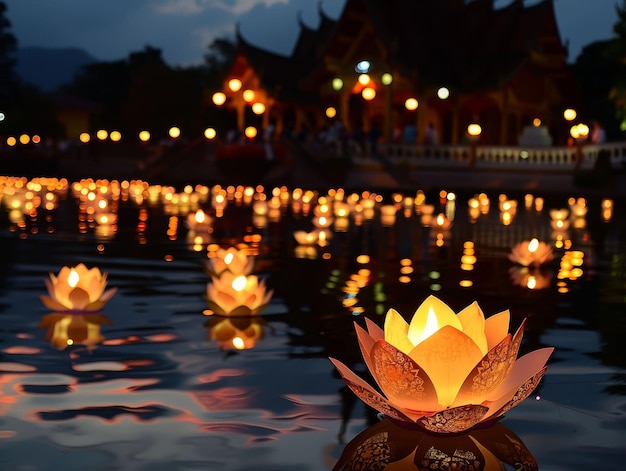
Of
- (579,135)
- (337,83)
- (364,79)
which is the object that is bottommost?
(579,135)

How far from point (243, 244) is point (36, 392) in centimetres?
778

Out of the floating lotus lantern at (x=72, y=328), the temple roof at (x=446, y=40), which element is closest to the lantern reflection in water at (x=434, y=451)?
the floating lotus lantern at (x=72, y=328)

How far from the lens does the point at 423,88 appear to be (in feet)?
117

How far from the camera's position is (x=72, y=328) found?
5.85m

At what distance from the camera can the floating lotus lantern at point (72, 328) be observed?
215 inches

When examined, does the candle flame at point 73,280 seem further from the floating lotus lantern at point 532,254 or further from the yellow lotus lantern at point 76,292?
the floating lotus lantern at point 532,254

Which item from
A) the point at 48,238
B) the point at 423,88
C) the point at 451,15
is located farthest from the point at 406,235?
the point at 451,15

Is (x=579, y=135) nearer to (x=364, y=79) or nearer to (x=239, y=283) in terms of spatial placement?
(x=364, y=79)

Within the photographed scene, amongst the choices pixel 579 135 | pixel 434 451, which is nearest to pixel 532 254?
pixel 434 451

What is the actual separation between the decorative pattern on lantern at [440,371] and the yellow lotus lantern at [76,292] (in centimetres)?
301

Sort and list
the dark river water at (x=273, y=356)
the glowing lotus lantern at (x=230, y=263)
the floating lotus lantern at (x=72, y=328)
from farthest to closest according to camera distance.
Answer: the glowing lotus lantern at (x=230, y=263) < the floating lotus lantern at (x=72, y=328) < the dark river water at (x=273, y=356)

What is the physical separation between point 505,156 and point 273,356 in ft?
96.8

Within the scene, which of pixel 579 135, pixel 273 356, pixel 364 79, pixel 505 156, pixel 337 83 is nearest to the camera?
pixel 273 356

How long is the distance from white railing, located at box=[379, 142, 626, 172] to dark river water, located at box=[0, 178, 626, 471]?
1927 centimetres
